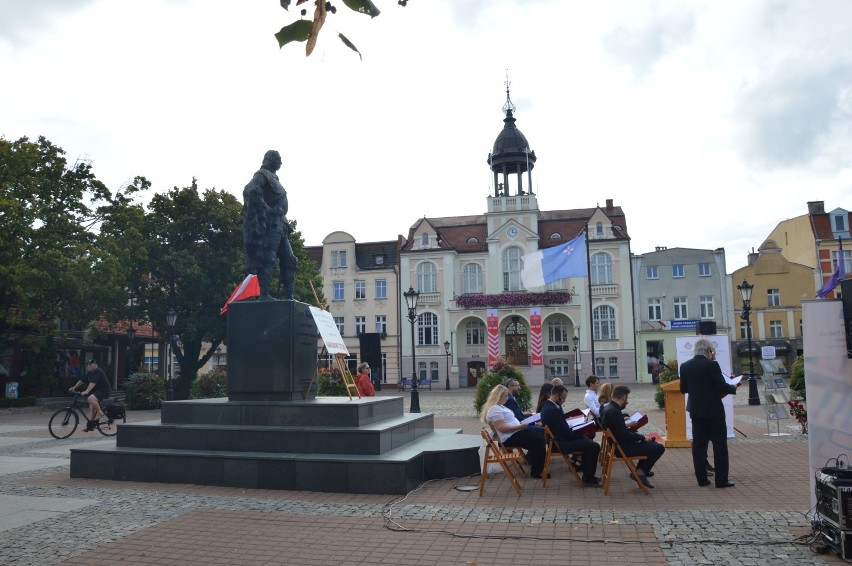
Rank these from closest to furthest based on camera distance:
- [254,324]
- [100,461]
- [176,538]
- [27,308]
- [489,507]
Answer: [176,538] < [489,507] < [100,461] < [254,324] < [27,308]

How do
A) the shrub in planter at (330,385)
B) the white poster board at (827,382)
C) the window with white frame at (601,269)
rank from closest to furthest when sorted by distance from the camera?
the white poster board at (827,382) → the shrub in planter at (330,385) → the window with white frame at (601,269)

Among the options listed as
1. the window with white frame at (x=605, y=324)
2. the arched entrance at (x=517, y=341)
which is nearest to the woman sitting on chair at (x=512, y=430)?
the arched entrance at (x=517, y=341)

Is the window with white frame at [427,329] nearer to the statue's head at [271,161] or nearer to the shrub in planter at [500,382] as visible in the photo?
the shrub in planter at [500,382]

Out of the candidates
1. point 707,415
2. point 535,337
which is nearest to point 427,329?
point 535,337

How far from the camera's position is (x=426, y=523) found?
7.04 meters

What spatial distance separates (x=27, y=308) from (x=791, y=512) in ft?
90.8

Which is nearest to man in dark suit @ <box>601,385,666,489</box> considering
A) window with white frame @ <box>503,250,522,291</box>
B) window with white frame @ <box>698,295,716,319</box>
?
window with white frame @ <box>503,250,522,291</box>

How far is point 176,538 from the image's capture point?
6.65 metres

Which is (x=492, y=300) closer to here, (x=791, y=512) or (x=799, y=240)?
(x=799, y=240)

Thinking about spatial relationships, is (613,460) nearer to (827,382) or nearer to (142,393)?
(827,382)

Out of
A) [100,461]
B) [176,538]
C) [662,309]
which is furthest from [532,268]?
[662,309]

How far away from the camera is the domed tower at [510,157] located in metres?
49.8

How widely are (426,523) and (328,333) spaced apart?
15.1ft

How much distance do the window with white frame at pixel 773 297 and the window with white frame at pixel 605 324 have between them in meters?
11.8
